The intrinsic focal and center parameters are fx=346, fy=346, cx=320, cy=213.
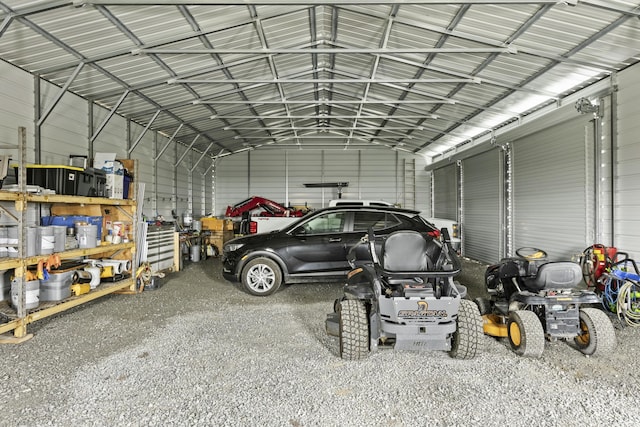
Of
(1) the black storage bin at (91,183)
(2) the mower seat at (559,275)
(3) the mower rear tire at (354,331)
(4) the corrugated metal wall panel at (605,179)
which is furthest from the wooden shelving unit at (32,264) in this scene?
(4) the corrugated metal wall panel at (605,179)

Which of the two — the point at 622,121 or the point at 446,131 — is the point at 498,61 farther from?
the point at 446,131

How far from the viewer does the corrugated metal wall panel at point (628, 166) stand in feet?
15.9

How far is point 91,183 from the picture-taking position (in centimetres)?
508

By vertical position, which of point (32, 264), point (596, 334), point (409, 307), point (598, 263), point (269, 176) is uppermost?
point (269, 176)

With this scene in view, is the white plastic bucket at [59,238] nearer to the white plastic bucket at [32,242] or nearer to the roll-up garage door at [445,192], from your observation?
the white plastic bucket at [32,242]

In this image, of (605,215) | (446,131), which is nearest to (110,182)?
(605,215)

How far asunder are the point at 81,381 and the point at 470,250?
9.83m

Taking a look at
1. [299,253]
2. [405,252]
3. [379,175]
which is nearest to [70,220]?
[299,253]

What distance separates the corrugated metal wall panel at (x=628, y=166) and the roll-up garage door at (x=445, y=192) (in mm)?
6067

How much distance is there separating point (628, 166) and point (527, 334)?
11.8ft

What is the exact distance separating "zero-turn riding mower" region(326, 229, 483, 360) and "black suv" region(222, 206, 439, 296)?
2.28m

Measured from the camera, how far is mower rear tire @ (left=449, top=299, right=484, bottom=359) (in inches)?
122

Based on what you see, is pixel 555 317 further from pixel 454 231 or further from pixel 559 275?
pixel 454 231

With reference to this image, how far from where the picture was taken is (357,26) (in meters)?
6.18
